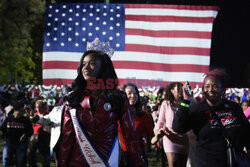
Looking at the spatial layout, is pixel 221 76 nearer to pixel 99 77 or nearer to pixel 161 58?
pixel 99 77

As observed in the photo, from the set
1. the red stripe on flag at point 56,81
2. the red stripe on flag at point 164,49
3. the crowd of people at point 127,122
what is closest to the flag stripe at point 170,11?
the red stripe on flag at point 164,49

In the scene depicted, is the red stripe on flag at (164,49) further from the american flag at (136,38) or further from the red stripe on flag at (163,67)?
the red stripe on flag at (163,67)

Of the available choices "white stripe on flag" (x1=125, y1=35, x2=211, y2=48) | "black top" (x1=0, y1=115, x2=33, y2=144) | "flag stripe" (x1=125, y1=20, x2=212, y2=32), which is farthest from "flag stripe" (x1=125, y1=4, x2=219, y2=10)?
"black top" (x1=0, y1=115, x2=33, y2=144)

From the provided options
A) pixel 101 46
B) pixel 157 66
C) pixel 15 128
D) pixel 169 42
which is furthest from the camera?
pixel 169 42

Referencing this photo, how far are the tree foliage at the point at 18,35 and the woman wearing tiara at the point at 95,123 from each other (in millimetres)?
20140

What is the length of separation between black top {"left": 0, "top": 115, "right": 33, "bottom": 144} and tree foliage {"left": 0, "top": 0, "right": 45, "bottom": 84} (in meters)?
14.5

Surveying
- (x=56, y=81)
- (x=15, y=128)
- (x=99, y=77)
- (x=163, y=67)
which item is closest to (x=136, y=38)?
(x=163, y=67)

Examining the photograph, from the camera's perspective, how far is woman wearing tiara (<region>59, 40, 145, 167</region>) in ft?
8.72

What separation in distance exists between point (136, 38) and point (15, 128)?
3.90 metres

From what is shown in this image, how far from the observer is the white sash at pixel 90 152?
2.63m

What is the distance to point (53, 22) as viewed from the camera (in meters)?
9.81

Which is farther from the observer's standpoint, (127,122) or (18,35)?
(18,35)

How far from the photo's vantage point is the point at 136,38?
33.3ft

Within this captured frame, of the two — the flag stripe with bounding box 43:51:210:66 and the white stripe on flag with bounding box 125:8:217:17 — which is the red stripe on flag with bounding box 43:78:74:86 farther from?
the white stripe on flag with bounding box 125:8:217:17
